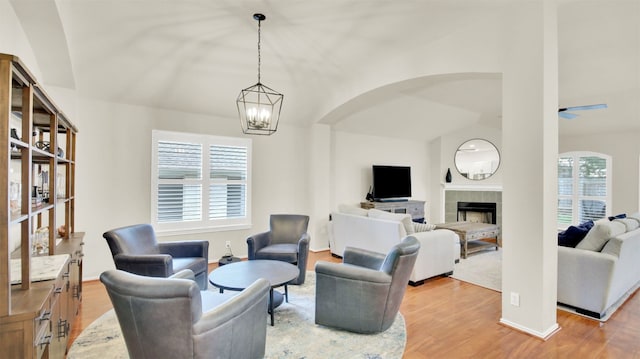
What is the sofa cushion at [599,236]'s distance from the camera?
127 inches

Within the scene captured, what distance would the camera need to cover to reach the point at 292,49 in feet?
13.3

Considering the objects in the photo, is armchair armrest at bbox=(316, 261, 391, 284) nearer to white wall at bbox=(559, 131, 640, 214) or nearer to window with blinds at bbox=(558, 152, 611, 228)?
white wall at bbox=(559, 131, 640, 214)

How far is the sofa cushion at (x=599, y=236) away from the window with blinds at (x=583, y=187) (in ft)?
13.9

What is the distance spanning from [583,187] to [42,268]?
914 cm

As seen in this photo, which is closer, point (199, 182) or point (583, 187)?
point (199, 182)

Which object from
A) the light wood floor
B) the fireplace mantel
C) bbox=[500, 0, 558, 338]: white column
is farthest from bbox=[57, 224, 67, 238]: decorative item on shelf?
the fireplace mantel

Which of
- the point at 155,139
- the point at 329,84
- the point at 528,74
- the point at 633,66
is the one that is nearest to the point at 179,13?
the point at 155,139

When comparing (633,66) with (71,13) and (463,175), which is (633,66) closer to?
(463,175)

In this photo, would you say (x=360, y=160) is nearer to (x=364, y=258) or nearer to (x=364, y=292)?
(x=364, y=258)

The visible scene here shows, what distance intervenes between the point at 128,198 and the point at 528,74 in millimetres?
5087

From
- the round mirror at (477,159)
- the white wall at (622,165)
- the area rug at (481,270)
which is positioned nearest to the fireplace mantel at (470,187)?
the round mirror at (477,159)

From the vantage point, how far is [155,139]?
4.64 meters

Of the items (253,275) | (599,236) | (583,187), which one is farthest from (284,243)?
(583,187)

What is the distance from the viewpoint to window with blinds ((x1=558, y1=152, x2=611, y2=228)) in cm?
660
